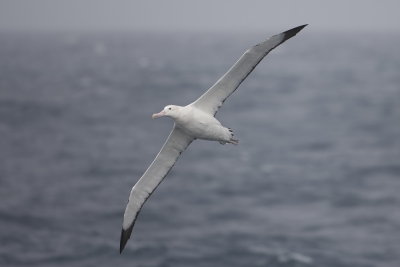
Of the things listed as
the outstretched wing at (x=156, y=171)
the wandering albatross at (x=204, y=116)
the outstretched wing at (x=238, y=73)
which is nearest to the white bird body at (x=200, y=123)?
the wandering albatross at (x=204, y=116)

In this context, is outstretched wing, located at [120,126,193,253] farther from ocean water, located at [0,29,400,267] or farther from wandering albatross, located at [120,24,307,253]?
ocean water, located at [0,29,400,267]

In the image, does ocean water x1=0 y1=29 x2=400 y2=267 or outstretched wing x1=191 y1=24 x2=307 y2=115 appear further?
ocean water x1=0 y1=29 x2=400 y2=267

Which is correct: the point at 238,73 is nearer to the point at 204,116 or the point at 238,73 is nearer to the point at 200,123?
the point at 204,116

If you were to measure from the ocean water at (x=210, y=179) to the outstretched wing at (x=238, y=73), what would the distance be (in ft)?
40.4

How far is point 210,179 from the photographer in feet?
125

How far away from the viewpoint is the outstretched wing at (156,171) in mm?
16016

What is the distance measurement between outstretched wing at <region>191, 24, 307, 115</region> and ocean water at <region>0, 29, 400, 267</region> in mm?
12309

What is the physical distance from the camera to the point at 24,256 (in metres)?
28.2

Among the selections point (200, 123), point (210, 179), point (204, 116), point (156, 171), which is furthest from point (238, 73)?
point (210, 179)

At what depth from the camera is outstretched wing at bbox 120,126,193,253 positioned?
16016 millimetres

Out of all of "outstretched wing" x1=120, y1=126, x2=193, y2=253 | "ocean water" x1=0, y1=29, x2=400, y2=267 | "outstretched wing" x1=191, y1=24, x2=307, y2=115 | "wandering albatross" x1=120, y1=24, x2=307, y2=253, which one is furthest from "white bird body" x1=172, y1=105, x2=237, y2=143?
"ocean water" x1=0, y1=29, x2=400, y2=267

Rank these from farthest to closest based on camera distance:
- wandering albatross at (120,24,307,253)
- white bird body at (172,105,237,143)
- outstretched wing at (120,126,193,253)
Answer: outstretched wing at (120,126,193,253) → white bird body at (172,105,237,143) → wandering albatross at (120,24,307,253)

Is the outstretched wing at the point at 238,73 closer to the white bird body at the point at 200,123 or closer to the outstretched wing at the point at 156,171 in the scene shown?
the white bird body at the point at 200,123

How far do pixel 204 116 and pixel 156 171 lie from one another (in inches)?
83.5
